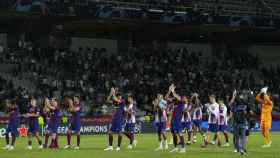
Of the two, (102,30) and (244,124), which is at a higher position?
(102,30)

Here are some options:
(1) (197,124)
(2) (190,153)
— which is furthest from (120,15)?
(2) (190,153)

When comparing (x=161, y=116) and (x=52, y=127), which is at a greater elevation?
(x=161, y=116)

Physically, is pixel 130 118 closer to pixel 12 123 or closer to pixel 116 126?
pixel 116 126

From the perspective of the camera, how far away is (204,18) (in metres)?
58.2

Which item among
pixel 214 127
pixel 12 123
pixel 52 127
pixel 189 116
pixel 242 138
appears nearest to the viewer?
pixel 242 138

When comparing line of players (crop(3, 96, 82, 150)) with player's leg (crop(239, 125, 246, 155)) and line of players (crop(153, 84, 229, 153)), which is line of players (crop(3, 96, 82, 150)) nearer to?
line of players (crop(153, 84, 229, 153))

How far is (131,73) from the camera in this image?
5597 cm

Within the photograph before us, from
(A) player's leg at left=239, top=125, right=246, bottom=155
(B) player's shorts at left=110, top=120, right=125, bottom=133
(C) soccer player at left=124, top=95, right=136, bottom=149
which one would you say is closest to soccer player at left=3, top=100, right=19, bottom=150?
(B) player's shorts at left=110, top=120, right=125, bottom=133

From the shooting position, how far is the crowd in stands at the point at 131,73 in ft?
166

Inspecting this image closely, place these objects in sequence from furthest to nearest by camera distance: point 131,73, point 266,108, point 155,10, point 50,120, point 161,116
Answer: point 155,10, point 131,73, point 161,116, point 266,108, point 50,120

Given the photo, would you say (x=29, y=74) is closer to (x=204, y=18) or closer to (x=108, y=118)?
(x=108, y=118)

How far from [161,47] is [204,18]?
7.50m

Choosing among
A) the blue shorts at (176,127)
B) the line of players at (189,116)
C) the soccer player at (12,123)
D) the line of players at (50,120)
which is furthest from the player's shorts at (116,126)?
the soccer player at (12,123)

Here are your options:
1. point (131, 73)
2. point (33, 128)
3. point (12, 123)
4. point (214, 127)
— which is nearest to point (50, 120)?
point (33, 128)
